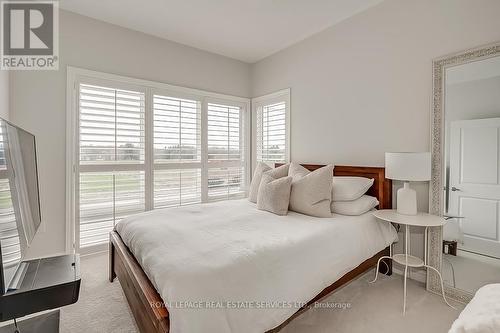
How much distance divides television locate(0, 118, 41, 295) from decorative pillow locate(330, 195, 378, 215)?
2.34m

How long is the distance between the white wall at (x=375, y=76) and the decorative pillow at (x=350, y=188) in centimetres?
33

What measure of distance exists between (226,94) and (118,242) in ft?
9.06

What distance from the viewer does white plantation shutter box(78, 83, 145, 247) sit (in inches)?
114

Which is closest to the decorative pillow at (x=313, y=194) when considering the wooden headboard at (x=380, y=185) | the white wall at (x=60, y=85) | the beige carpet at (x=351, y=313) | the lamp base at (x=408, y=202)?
the wooden headboard at (x=380, y=185)

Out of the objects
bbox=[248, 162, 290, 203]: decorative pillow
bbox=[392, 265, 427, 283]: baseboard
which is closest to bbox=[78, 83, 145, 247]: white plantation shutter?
bbox=[248, 162, 290, 203]: decorative pillow

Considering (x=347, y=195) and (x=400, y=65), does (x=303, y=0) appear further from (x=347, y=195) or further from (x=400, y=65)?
(x=347, y=195)

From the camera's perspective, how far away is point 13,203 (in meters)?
1.26

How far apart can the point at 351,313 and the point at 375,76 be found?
2306 millimetres

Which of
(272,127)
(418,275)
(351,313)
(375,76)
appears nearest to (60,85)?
(272,127)

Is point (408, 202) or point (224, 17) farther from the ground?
point (224, 17)

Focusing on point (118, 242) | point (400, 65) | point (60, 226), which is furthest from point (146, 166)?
point (400, 65)

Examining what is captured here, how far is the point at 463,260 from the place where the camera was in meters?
2.11

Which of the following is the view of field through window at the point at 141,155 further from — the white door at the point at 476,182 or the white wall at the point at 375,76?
the white door at the point at 476,182

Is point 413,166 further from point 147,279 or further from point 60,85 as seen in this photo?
point 60,85
